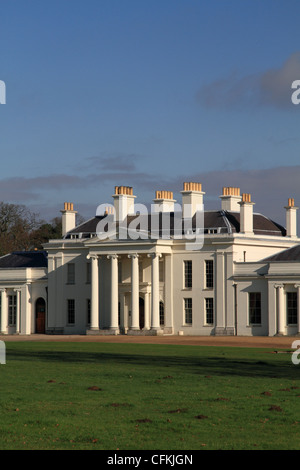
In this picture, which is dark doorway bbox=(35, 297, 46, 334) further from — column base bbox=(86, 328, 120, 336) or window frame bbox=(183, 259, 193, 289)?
window frame bbox=(183, 259, 193, 289)

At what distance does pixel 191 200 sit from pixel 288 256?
10107 millimetres

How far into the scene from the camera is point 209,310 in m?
65.8

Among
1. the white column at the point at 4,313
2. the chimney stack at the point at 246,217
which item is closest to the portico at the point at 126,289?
the chimney stack at the point at 246,217

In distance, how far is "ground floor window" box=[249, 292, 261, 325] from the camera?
63.2 metres

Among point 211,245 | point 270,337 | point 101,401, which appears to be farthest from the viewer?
point 211,245

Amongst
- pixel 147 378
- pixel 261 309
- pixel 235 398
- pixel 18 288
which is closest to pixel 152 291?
pixel 261 309

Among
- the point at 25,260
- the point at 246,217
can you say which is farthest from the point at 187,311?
the point at 25,260

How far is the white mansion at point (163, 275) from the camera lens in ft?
208

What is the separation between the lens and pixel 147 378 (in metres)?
26.9

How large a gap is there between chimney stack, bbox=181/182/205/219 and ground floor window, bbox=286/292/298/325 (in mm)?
11078

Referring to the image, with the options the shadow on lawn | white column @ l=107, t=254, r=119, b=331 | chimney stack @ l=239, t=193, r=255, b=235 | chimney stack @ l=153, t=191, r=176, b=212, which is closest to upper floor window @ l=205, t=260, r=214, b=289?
chimney stack @ l=239, t=193, r=255, b=235

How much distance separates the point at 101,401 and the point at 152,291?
147 ft

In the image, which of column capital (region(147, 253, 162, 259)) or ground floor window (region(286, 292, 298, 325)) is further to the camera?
column capital (region(147, 253, 162, 259))
